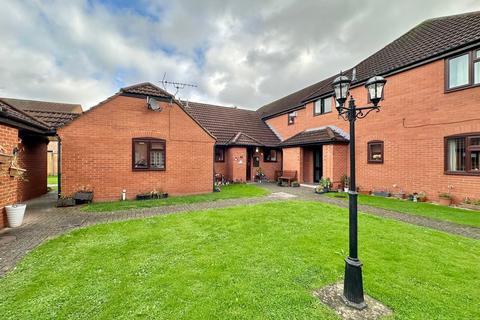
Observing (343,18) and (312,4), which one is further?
(343,18)

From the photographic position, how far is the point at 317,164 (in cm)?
1560

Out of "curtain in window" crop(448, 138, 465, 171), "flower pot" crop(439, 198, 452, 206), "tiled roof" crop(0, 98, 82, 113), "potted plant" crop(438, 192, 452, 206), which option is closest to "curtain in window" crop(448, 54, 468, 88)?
"curtain in window" crop(448, 138, 465, 171)

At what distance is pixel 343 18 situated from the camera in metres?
10.9

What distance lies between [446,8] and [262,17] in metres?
10.5

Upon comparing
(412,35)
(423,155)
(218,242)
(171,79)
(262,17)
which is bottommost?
(218,242)

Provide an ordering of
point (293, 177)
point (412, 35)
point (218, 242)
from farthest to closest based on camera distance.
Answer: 1. point (293, 177)
2. point (412, 35)
3. point (218, 242)

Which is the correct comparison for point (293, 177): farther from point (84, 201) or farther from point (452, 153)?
point (84, 201)

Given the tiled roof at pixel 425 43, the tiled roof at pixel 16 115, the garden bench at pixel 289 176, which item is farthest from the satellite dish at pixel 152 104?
the tiled roof at pixel 425 43

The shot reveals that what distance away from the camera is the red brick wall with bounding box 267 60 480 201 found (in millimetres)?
8203

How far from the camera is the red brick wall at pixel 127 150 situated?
8.93 meters

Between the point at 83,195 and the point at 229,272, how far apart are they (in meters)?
8.37

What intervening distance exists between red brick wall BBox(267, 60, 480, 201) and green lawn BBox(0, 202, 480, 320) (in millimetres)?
5085

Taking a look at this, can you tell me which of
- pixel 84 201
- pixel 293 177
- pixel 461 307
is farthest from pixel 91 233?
pixel 293 177

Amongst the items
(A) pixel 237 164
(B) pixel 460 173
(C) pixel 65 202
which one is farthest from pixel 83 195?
(B) pixel 460 173
